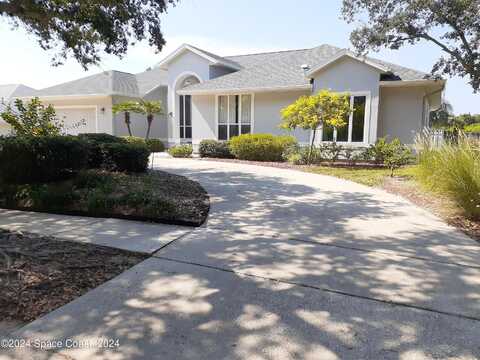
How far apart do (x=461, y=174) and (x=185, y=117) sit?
707 inches

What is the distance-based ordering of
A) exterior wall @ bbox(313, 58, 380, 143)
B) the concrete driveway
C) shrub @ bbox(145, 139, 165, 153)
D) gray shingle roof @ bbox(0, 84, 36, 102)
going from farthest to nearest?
gray shingle roof @ bbox(0, 84, 36, 102) → shrub @ bbox(145, 139, 165, 153) → exterior wall @ bbox(313, 58, 380, 143) → the concrete driveway

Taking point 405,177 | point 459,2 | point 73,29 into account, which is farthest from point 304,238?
point 459,2

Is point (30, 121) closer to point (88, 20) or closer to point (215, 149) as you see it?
point (88, 20)

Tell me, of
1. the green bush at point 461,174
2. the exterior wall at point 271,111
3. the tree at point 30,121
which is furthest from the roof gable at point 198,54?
the green bush at point 461,174

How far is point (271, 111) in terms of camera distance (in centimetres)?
1772

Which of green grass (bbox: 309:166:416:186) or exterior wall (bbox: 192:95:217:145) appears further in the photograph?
exterior wall (bbox: 192:95:217:145)

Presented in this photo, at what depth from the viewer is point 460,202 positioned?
6.08m

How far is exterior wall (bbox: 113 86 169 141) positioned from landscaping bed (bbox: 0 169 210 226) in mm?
14460

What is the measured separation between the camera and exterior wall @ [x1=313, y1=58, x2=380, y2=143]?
14656 mm

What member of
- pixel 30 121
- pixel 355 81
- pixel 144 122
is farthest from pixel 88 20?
pixel 144 122

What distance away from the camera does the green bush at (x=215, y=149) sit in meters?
17.2

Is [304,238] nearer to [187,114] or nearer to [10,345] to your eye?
[10,345]

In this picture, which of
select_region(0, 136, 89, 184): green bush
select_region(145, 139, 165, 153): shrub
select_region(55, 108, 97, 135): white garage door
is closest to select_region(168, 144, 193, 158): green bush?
select_region(145, 139, 165, 153): shrub

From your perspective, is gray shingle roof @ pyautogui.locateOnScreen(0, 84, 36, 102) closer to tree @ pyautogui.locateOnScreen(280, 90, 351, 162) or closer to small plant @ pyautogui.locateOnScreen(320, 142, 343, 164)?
tree @ pyautogui.locateOnScreen(280, 90, 351, 162)
